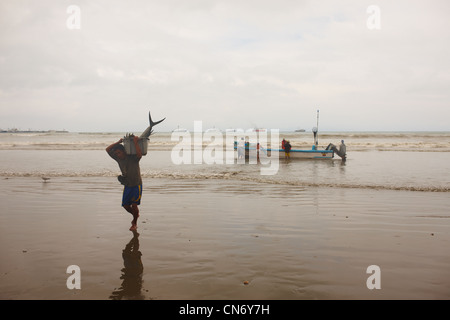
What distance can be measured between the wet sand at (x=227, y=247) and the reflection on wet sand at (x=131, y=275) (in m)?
0.02

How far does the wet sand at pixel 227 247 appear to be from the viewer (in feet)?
14.2

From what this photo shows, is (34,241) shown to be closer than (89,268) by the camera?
No

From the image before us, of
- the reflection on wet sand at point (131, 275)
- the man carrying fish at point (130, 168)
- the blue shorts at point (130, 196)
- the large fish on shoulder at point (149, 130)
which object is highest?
the large fish on shoulder at point (149, 130)

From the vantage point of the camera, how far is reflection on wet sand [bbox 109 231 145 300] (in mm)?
4137

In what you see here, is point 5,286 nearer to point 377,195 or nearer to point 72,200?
point 72,200

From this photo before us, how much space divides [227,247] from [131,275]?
6.17ft

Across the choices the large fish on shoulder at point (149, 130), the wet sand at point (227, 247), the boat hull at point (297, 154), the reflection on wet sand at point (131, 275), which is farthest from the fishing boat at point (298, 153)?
the reflection on wet sand at point (131, 275)

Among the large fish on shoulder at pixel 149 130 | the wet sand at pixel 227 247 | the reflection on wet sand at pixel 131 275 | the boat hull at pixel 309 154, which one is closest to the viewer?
the reflection on wet sand at pixel 131 275

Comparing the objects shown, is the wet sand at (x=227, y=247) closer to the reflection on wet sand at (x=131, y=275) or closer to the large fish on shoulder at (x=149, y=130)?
the reflection on wet sand at (x=131, y=275)

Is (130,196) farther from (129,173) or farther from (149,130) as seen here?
(149,130)

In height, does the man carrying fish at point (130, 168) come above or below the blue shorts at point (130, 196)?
above
